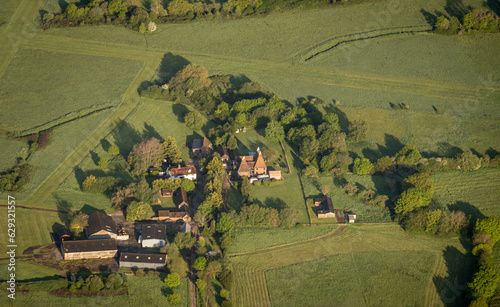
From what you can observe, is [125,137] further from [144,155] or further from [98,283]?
[98,283]

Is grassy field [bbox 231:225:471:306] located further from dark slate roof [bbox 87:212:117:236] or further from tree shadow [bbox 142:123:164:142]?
tree shadow [bbox 142:123:164:142]

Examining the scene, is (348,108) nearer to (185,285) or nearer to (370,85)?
(370,85)

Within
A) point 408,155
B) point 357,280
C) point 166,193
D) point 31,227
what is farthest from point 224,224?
point 408,155

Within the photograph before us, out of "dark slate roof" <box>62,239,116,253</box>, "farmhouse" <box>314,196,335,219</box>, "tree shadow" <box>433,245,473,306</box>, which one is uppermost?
"dark slate roof" <box>62,239,116,253</box>

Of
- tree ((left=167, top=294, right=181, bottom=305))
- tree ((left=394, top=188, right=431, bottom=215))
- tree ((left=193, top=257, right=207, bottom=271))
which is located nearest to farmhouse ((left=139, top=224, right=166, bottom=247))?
tree ((left=193, top=257, right=207, bottom=271))

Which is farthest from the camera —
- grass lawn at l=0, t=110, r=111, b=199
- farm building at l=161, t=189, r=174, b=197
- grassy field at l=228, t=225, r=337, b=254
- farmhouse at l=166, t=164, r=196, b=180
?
farmhouse at l=166, t=164, r=196, b=180

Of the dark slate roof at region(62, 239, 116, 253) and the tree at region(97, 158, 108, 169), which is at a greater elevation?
the tree at region(97, 158, 108, 169)

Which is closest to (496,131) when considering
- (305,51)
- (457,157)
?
(457,157)
